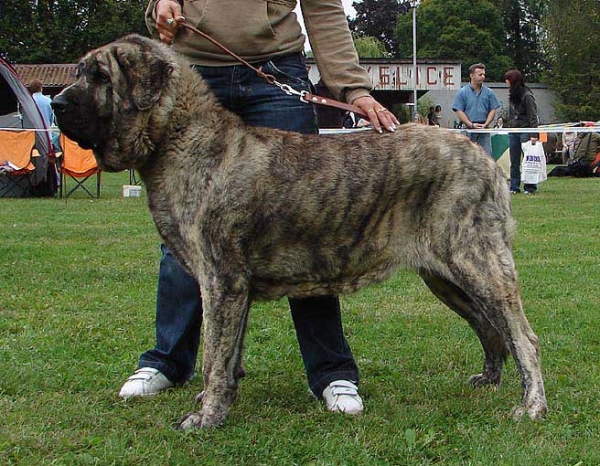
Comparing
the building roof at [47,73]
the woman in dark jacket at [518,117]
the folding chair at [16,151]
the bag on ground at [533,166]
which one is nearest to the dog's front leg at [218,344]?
the folding chair at [16,151]

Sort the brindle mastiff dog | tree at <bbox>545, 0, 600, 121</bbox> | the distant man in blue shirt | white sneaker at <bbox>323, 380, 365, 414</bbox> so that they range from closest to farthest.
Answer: the brindle mastiff dog < white sneaker at <bbox>323, 380, 365, 414</bbox> < the distant man in blue shirt < tree at <bbox>545, 0, 600, 121</bbox>

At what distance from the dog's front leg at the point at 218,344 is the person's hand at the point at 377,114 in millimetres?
1087

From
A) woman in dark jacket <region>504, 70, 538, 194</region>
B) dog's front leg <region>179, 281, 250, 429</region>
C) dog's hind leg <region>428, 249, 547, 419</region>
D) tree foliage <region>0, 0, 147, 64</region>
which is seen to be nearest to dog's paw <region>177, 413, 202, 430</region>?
dog's front leg <region>179, 281, 250, 429</region>

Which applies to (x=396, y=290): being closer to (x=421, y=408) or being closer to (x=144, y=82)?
(x=421, y=408)

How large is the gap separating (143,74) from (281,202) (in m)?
0.85

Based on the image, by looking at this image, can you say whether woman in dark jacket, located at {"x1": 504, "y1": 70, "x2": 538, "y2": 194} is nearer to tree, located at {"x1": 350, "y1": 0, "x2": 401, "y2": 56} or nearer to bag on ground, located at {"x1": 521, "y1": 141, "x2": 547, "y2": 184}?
bag on ground, located at {"x1": 521, "y1": 141, "x2": 547, "y2": 184}

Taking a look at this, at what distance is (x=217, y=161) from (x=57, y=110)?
0.74 metres

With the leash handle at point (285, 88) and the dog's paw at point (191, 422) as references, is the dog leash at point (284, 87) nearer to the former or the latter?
the leash handle at point (285, 88)

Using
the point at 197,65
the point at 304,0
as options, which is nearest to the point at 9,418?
the point at 197,65

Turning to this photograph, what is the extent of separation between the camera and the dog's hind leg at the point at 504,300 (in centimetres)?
375

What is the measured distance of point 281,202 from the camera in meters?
3.67

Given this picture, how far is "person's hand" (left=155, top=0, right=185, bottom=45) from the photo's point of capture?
396 cm

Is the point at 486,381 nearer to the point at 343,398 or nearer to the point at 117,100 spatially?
the point at 343,398

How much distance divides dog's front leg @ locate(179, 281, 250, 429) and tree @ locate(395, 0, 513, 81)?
69374 millimetres
